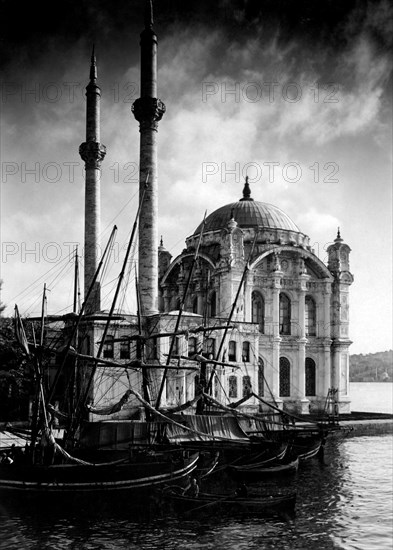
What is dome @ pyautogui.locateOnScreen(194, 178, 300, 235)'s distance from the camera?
67875mm

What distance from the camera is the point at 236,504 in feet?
85.6

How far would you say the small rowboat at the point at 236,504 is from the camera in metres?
26.0

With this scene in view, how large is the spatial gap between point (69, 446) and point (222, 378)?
24.1m

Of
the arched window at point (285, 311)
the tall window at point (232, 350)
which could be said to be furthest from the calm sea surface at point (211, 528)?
the arched window at point (285, 311)

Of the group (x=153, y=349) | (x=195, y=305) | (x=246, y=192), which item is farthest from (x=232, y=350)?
(x=246, y=192)

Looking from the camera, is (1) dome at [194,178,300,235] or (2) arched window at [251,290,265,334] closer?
(2) arched window at [251,290,265,334]

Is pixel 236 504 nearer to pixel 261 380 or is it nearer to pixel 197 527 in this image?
pixel 197 527

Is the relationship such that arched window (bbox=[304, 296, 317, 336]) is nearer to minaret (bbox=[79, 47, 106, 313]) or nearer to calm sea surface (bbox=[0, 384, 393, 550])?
minaret (bbox=[79, 47, 106, 313])

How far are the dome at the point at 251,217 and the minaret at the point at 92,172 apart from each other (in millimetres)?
18269

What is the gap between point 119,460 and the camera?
28.1 meters

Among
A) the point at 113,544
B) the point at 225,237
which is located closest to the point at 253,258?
the point at 225,237

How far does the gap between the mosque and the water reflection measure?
19.1 meters

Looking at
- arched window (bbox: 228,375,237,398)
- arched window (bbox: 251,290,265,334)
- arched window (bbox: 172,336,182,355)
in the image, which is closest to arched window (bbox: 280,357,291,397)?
arched window (bbox: 251,290,265,334)

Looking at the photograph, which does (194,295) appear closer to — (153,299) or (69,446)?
(153,299)
